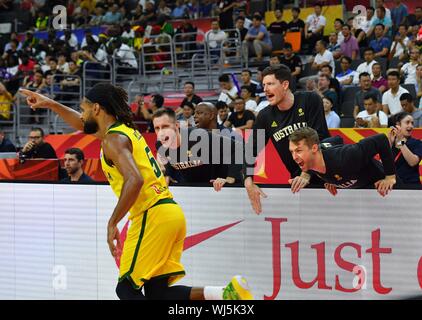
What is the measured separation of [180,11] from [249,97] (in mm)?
7994

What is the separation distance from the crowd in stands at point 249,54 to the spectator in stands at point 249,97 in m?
0.02

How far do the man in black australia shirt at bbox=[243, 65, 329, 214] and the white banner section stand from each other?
0.37m

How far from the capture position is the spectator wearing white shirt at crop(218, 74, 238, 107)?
14.6 metres

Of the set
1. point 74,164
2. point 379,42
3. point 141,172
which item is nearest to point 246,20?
point 379,42

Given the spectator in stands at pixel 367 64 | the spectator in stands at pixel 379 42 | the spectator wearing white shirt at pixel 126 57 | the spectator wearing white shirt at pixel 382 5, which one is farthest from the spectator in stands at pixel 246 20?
the spectator in stands at pixel 367 64

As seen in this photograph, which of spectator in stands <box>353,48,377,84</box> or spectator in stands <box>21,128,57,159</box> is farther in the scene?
spectator in stands <box>353,48,377,84</box>

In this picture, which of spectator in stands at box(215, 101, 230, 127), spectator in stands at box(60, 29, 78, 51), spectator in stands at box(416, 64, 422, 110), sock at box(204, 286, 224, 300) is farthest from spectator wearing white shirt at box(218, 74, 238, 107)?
sock at box(204, 286, 224, 300)

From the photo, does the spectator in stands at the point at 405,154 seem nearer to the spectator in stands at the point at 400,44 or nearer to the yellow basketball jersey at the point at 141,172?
the yellow basketball jersey at the point at 141,172

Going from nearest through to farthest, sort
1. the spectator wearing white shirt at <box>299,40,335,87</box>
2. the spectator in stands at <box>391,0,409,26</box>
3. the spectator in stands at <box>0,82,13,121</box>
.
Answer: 1. the spectator wearing white shirt at <box>299,40,335,87</box>
2. the spectator in stands at <box>391,0,409,26</box>
3. the spectator in stands at <box>0,82,13,121</box>

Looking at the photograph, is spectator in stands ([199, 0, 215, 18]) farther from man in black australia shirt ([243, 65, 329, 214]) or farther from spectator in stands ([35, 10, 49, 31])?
man in black australia shirt ([243, 65, 329, 214])

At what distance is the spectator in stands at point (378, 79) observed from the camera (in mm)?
13623
